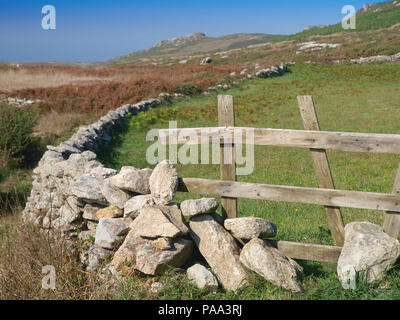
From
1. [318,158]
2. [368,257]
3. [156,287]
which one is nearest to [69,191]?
[156,287]

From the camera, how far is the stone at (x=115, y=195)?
185 inches

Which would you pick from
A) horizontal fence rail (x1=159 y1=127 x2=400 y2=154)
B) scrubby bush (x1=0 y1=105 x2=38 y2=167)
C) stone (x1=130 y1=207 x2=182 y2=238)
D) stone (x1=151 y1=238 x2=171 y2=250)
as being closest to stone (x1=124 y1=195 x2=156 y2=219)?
stone (x1=130 y1=207 x2=182 y2=238)

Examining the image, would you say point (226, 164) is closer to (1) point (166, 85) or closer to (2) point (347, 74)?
(1) point (166, 85)

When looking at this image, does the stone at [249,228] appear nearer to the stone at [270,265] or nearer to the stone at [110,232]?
the stone at [270,265]

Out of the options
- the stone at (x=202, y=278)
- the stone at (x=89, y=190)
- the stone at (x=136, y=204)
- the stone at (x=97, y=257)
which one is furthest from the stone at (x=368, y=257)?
the stone at (x=89, y=190)

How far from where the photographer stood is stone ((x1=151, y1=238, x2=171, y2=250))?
386cm

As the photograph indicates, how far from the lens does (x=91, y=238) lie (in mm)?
4859

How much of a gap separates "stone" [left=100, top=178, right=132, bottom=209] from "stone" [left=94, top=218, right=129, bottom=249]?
291 millimetres

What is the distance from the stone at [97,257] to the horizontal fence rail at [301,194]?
1215mm

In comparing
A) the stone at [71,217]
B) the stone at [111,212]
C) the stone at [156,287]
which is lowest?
the stone at [156,287]

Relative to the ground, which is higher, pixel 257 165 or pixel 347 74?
pixel 347 74

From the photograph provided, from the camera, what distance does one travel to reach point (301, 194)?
4027 millimetres
